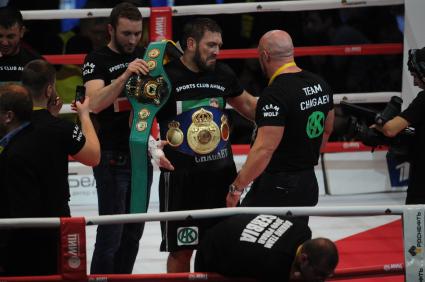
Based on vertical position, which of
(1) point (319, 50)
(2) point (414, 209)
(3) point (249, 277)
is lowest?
(3) point (249, 277)

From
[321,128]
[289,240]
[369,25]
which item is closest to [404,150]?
[321,128]

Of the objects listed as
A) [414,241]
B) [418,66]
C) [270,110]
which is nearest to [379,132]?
[418,66]

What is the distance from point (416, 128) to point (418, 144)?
0.10 m

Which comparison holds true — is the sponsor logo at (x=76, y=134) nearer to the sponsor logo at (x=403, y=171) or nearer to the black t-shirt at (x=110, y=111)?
the black t-shirt at (x=110, y=111)

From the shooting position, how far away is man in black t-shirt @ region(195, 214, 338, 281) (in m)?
4.02

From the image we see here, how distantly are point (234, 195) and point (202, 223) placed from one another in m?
0.23

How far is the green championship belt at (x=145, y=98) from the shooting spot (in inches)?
203

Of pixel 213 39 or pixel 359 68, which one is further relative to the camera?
pixel 359 68

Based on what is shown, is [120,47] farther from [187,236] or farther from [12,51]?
[187,236]

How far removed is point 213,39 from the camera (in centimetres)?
514

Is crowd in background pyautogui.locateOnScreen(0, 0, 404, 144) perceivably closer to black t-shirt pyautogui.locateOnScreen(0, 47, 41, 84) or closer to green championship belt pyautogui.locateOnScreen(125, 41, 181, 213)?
black t-shirt pyautogui.locateOnScreen(0, 47, 41, 84)

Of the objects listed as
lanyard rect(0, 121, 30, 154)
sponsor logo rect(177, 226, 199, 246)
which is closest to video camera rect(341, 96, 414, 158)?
sponsor logo rect(177, 226, 199, 246)

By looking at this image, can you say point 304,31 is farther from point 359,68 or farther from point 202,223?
point 202,223

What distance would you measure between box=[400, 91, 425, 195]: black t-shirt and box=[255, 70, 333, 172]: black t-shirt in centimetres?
53
